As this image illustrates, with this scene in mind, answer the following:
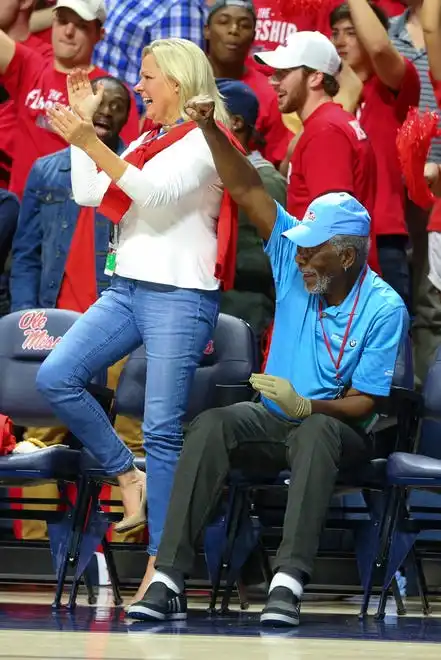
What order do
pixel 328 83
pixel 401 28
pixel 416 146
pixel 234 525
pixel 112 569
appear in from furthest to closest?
pixel 401 28 → pixel 328 83 → pixel 416 146 → pixel 112 569 → pixel 234 525

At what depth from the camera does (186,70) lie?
521 cm

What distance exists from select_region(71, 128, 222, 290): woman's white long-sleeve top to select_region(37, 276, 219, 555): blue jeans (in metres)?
0.07

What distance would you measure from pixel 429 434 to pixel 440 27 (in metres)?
1.91

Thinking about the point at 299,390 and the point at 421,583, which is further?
the point at 421,583

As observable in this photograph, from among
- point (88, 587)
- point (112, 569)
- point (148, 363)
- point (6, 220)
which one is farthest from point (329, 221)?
point (6, 220)

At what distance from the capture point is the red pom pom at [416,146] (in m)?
6.27

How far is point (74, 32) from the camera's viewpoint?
6988 millimetres

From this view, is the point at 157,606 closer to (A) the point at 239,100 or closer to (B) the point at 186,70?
(B) the point at 186,70

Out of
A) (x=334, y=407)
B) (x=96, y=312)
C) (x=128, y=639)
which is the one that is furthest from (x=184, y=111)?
(x=128, y=639)

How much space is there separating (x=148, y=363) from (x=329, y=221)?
0.82 m

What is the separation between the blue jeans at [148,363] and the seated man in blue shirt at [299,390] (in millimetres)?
164

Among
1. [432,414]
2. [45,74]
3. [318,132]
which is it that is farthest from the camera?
[45,74]

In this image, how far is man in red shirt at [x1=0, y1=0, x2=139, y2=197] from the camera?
698 centimetres

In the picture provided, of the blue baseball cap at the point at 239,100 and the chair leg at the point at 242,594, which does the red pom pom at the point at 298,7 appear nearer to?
the blue baseball cap at the point at 239,100
